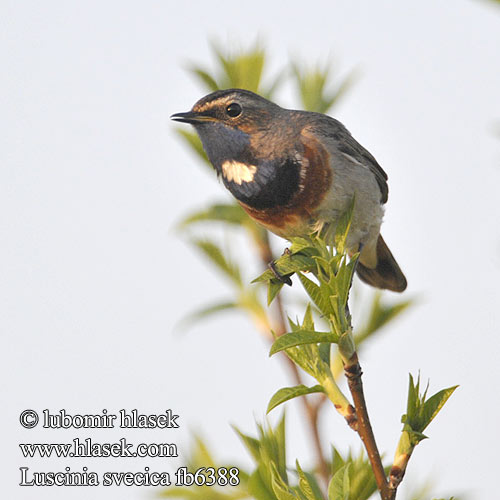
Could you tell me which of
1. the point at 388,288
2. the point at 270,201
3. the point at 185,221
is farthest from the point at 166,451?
the point at 388,288

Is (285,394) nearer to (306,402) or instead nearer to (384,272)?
(306,402)

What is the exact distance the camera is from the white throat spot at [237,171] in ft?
13.0

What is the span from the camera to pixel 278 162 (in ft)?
12.9

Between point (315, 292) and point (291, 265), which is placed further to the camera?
point (291, 265)

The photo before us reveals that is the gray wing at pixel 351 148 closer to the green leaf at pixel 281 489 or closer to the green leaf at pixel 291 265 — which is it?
the green leaf at pixel 291 265

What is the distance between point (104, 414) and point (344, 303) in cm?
208

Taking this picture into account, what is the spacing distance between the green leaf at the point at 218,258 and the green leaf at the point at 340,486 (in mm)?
1740

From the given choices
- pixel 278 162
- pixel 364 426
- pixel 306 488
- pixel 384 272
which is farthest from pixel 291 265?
pixel 384 272

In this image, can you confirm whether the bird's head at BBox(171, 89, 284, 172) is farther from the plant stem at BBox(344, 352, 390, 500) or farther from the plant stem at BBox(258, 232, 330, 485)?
the plant stem at BBox(344, 352, 390, 500)

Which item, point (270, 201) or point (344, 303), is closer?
point (344, 303)

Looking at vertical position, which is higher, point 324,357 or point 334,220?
point 334,220

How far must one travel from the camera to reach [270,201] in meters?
3.88

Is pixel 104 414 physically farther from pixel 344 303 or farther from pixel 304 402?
pixel 344 303

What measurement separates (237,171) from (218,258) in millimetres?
562
